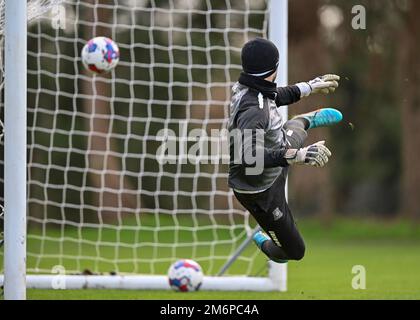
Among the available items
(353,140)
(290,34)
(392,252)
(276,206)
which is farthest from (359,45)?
(276,206)

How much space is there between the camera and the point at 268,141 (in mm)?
5562

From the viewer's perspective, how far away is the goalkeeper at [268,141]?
534 cm

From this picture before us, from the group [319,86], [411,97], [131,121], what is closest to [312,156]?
[319,86]

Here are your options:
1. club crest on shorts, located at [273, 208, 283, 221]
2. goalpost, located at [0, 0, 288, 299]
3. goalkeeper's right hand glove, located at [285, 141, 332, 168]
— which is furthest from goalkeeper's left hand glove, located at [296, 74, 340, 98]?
goalpost, located at [0, 0, 288, 299]

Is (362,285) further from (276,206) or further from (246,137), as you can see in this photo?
(246,137)

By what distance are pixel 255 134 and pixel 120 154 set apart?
4.91 metres

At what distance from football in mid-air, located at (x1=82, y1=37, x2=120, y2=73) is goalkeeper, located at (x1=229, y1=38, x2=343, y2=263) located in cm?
204

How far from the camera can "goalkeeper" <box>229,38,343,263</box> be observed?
5.34 meters

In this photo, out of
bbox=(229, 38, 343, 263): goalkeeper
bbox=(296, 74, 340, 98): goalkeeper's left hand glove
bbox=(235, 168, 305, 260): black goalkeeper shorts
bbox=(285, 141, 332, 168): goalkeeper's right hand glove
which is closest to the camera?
bbox=(285, 141, 332, 168): goalkeeper's right hand glove

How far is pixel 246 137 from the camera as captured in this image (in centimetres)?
536

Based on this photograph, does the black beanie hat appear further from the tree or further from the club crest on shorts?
the tree

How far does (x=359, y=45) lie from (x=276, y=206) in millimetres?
17800

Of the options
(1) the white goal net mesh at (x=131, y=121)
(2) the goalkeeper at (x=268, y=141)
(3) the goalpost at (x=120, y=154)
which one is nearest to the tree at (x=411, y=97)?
(1) the white goal net mesh at (x=131, y=121)

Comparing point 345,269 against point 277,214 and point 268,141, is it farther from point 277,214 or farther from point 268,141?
point 268,141
